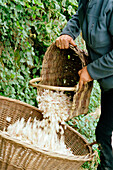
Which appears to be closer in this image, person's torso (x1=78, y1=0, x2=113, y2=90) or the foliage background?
person's torso (x1=78, y1=0, x2=113, y2=90)

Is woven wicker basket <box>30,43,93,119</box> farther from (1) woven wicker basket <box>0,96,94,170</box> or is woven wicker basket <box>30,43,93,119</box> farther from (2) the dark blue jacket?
(1) woven wicker basket <box>0,96,94,170</box>

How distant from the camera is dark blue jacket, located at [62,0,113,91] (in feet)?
5.61

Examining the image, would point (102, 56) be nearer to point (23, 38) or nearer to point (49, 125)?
point (49, 125)

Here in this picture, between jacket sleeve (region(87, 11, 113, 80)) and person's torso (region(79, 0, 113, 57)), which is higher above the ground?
person's torso (region(79, 0, 113, 57))

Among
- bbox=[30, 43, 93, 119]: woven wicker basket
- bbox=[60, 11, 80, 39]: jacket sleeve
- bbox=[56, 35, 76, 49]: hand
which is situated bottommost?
bbox=[30, 43, 93, 119]: woven wicker basket

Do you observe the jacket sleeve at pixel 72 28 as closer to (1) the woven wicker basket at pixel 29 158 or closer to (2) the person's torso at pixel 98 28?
(2) the person's torso at pixel 98 28

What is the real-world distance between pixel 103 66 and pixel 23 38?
5.06ft

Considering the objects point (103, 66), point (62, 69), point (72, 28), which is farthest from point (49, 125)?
point (72, 28)

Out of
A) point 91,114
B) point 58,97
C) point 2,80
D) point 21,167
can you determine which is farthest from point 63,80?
point 91,114

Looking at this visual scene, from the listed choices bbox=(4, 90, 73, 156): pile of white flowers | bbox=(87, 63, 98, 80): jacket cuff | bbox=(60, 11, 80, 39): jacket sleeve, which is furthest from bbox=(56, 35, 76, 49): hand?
bbox=(4, 90, 73, 156): pile of white flowers

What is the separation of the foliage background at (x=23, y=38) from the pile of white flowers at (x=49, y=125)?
665mm

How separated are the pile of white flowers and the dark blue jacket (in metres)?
0.54

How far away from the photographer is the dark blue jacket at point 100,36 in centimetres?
171

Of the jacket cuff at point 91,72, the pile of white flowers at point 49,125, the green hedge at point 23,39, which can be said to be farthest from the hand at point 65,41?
the green hedge at point 23,39
